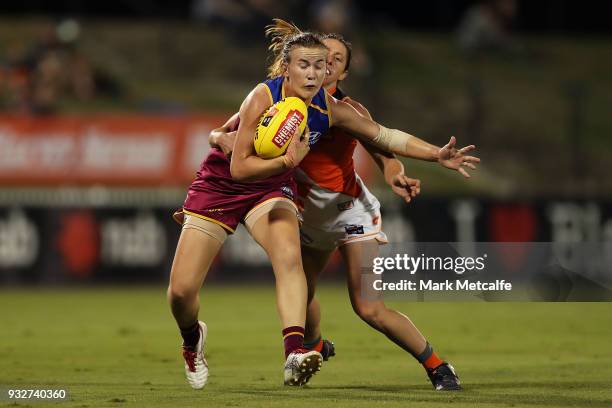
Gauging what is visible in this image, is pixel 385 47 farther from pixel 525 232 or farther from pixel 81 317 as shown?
pixel 81 317

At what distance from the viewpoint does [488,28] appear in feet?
81.0

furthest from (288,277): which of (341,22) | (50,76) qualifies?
(341,22)

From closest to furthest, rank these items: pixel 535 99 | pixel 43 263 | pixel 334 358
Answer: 1. pixel 334 358
2. pixel 43 263
3. pixel 535 99

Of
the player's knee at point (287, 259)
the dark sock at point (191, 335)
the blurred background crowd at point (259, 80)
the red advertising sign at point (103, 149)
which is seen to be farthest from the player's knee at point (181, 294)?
the red advertising sign at point (103, 149)

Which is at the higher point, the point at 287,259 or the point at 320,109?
the point at 320,109

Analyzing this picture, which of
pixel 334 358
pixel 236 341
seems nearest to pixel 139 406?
pixel 334 358

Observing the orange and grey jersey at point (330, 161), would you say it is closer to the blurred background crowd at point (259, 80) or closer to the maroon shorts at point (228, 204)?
the maroon shorts at point (228, 204)

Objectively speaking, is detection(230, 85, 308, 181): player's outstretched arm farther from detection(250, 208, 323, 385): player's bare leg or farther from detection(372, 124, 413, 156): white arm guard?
detection(372, 124, 413, 156): white arm guard

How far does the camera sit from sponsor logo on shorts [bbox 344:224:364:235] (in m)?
8.24

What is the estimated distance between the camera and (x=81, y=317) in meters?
14.4

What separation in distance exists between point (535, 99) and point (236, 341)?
43.5 feet

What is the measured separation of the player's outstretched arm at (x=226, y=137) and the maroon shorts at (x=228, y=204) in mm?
290

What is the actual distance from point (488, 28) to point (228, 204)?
1765 centimetres

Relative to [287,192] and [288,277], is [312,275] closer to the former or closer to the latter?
[287,192]
